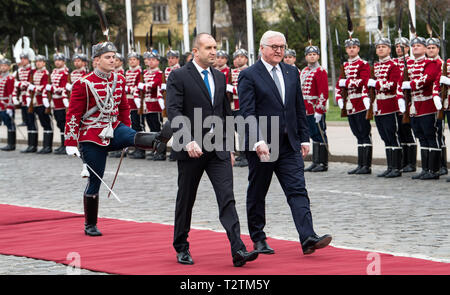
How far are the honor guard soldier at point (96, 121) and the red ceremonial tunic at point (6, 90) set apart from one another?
1251cm

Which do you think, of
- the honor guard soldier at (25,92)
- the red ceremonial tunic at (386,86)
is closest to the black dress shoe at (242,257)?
the red ceremonial tunic at (386,86)

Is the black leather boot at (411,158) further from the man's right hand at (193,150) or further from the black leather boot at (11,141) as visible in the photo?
the black leather boot at (11,141)

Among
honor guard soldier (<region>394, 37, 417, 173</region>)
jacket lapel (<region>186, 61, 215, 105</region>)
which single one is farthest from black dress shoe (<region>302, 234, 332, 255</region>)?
honor guard soldier (<region>394, 37, 417, 173</region>)

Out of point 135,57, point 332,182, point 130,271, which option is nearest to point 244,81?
point 130,271

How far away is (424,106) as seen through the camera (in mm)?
14984

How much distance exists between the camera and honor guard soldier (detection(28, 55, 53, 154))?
2178cm

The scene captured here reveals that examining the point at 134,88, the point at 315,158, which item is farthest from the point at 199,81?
the point at 134,88

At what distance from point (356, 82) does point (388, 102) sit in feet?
2.16

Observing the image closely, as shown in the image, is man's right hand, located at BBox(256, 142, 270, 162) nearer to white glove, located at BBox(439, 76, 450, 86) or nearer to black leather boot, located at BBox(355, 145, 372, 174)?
white glove, located at BBox(439, 76, 450, 86)

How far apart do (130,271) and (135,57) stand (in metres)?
12.7

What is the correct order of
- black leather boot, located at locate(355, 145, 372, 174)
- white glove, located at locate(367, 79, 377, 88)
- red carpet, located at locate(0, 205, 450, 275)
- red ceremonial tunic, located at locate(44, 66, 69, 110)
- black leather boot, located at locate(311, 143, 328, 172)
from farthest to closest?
1. red ceremonial tunic, located at locate(44, 66, 69, 110)
2. black leather boot, located at locate(311, 143, 328, 172)
3. black leather boot, located at locate(355, 145, 372, 174)
4. white glove, located at locate(367, 79, 377, 88)
5. red carpet, located at locate(0, 205, 450, 275)

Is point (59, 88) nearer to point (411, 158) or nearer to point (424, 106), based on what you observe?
point (411, 158)

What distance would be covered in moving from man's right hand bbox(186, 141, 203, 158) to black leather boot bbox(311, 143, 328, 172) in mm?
8991

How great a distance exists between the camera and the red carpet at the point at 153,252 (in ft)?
26.2
